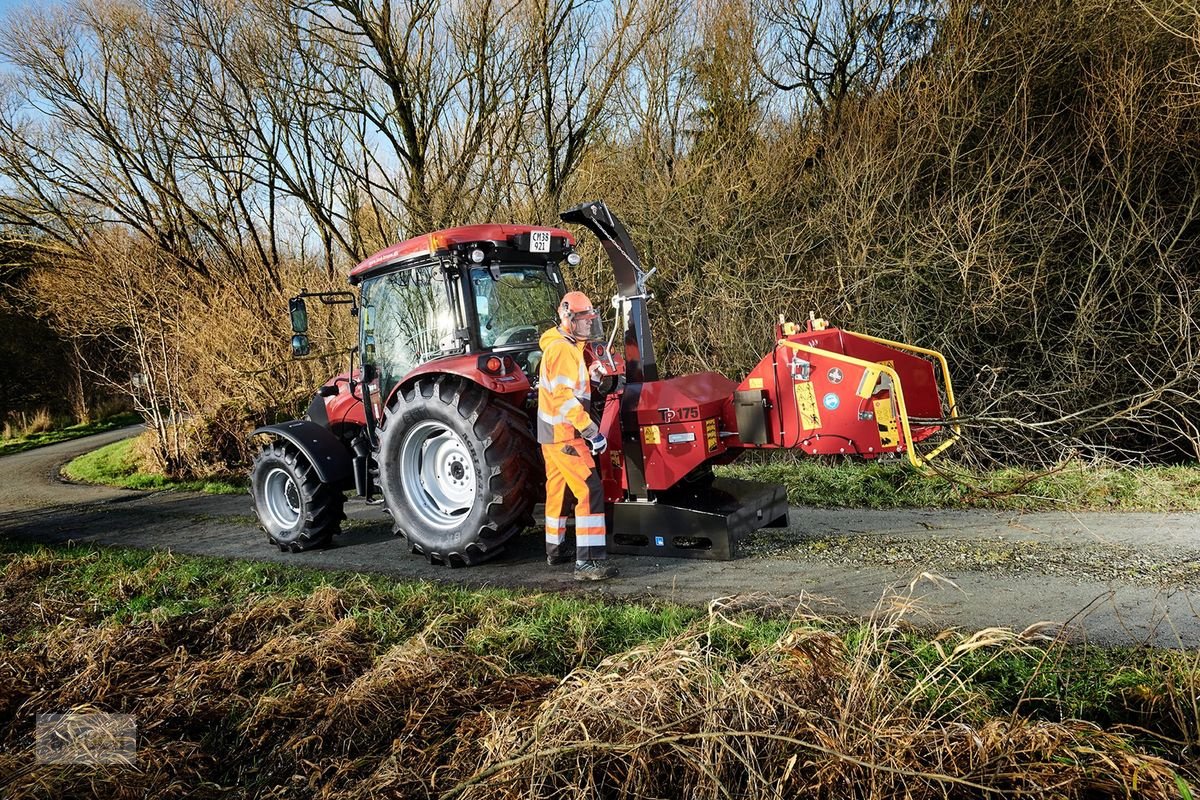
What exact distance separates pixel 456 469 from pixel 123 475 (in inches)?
409

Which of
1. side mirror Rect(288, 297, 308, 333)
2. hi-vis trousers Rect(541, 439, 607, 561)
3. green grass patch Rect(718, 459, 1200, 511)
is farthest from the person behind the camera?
side mirror Rect(288, 297, 308, 333)

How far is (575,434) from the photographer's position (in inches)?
188

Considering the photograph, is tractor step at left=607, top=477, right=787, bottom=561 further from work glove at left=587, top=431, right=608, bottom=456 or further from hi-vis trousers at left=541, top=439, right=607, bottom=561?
work glove at left=587, top=431, right=608, bottom=456

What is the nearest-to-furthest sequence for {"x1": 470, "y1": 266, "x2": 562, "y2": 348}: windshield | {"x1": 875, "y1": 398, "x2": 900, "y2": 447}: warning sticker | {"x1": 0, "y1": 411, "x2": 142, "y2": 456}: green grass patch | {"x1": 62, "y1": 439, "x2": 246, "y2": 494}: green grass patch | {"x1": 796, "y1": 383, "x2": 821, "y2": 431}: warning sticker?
1. {"x1": 875, "y1": 398, "x2": 900, "y2": 447}: warning sticker
2. {"x1": 796, "y1": 383, "x2": 821, "y2": 431}: warning sticker
3. {"x1": 470, "y1": 266, "x2": 562, "y2": 348}: windshield
4. {"x1": 62, "y1": 439, "x2": 246, "y2": 494}: green grass patch
5. {"x1": 0, "y1": 411, "x2": 142, "y2": 456}: green grass patch

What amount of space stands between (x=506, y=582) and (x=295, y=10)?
35.7ft

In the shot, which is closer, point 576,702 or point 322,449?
point 576,702

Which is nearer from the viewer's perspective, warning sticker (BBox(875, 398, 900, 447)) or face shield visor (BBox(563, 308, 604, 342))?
warning sticker (BBox(875, 398, 900, 447))

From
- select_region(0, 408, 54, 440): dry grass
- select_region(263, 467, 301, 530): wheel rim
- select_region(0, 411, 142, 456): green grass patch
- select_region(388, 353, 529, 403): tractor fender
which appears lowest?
select_region(263, 467, 301, 530): wheel rim

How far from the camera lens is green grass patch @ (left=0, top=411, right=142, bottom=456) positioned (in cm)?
1989

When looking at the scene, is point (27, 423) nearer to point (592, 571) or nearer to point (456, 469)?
point (456, 469)

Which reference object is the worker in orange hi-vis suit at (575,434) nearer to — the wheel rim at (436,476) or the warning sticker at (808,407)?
the wheel rim at (436,476)

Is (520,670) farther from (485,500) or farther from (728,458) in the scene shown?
(728,458)

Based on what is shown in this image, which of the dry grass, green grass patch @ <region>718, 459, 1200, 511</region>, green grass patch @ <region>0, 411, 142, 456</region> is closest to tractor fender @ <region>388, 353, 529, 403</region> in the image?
green grass patch @ <region>718, 459, 1200, 511</region>

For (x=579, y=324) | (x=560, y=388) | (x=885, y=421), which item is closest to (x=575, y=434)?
(x=560, y=388)
